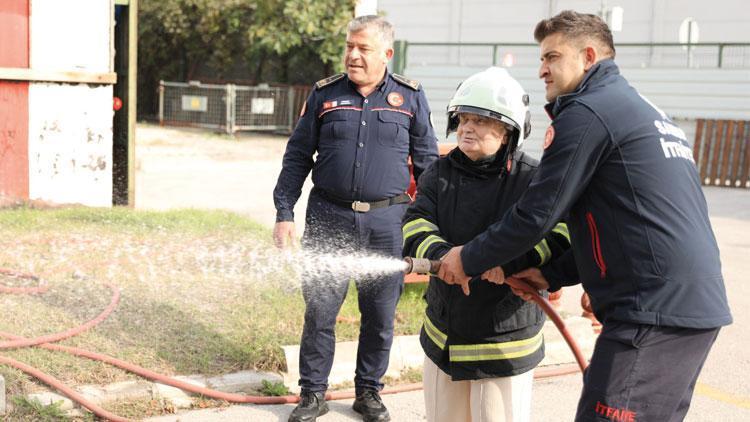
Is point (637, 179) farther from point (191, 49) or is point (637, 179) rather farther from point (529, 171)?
point (191, 49)

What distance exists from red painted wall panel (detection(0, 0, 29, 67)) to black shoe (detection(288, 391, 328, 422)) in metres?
6.22

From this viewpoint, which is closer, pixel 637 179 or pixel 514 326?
pixel 637 179

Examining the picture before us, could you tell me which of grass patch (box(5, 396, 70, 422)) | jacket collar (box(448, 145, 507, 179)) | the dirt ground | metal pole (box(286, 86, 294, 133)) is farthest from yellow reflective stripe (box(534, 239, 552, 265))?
metal pole (box(286, 86, 294, 133))

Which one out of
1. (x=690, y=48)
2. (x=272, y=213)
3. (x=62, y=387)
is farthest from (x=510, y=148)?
(x=690, y=48)

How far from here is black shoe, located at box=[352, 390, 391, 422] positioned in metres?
4.56

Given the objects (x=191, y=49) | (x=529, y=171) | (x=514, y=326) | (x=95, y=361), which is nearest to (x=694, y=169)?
(x=529, y=171)

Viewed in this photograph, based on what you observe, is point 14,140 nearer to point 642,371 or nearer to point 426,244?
point 426,244

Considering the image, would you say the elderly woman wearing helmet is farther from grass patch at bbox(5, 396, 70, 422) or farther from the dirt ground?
the dirt ground

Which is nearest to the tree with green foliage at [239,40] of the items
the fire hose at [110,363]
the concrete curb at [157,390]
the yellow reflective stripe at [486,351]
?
the fire hose at [110,363]

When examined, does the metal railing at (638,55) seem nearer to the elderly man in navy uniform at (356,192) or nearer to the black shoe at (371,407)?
the elderly man in navy uniform at (356,192)

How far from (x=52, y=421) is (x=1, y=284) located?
2446mm

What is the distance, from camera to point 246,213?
1133 centimetres

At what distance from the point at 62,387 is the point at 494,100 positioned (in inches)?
105

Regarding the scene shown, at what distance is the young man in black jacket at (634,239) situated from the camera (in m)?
2.60
